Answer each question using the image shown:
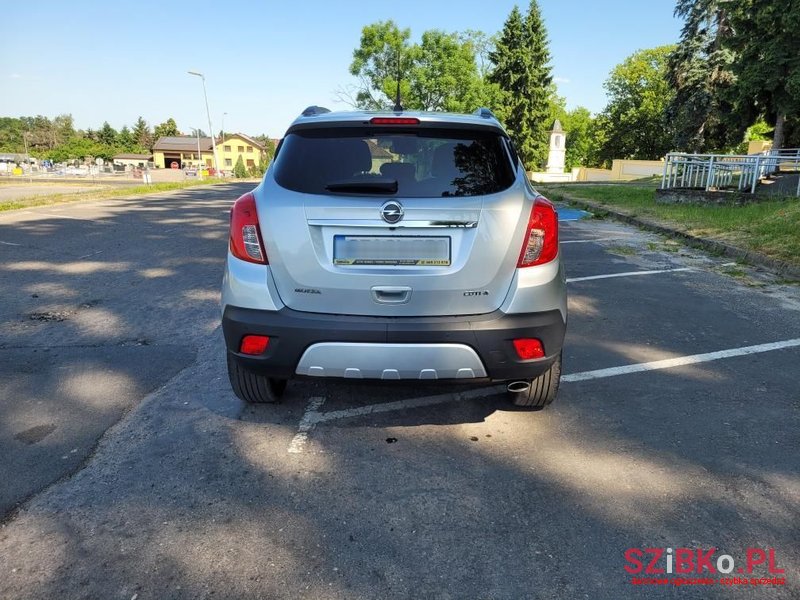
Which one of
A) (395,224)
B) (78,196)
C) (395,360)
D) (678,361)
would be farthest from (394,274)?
(78,196)

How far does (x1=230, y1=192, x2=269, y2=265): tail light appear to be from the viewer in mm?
2902

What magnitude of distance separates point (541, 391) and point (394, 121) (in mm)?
1798

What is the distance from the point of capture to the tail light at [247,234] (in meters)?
2.90

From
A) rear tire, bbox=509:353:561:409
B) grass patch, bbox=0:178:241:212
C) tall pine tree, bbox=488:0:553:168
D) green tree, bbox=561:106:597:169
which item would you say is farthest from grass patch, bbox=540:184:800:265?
green tree, bbox=561:106:597:169

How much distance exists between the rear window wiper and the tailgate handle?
19.5 inches

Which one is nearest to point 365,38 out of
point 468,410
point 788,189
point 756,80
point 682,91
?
point 682,91

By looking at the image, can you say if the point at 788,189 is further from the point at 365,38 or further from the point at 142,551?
the point at 365,38

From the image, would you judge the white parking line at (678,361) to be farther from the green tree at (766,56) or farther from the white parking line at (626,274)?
the green tree at (766,56)

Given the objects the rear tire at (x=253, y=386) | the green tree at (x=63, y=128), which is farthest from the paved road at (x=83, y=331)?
the green tree at (x=63, y=128)

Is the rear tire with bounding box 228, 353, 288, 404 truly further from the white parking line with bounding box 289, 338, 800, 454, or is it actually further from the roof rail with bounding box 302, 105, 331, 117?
the roof rail with bounding box 302, 105, 331, 117

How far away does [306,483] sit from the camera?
2.71m

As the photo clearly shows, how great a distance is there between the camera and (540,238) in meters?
2.93

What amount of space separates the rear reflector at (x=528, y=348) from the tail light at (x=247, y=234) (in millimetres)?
1371

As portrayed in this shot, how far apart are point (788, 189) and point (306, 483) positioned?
Answer: 15761 mm
